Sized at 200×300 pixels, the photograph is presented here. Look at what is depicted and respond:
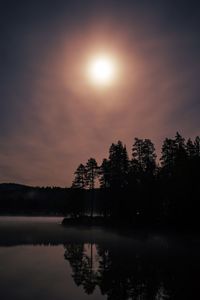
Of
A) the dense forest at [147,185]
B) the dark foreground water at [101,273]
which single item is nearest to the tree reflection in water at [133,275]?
the dark foreground water at [101,273]

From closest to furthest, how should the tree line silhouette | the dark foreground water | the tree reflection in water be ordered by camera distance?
the dark foreground water → the tree reflection in water → the tree line silhouette

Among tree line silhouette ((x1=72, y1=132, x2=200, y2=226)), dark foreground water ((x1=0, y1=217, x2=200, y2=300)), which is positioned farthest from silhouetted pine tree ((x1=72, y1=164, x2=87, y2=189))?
dark foreground water ((x1=0, y1=217, x2=200, y2=300))

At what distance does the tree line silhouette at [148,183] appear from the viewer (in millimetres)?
46562

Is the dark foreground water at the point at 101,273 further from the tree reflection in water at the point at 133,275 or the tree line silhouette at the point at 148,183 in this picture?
the tree line silhouette at the point at 148,183

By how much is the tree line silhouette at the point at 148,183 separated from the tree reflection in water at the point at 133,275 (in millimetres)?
22289

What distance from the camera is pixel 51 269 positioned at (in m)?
20.0

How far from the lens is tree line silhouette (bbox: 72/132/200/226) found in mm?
46562

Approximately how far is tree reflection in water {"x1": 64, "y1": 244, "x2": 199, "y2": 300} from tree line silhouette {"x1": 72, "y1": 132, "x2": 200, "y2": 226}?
73.1ft

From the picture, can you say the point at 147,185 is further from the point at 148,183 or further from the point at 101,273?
the point at 101,273

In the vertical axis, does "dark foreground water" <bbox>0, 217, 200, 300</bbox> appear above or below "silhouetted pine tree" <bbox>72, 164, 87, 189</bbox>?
below

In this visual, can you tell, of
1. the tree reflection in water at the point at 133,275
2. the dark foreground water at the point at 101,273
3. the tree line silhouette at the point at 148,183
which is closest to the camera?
the dark foreground water at the point at 101,273

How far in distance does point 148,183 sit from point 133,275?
123ft

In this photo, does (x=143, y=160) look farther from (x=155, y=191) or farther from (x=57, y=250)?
(x=57, y=250)

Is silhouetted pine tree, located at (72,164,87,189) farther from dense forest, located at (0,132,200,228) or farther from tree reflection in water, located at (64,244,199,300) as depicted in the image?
tree reflection in water, located at (64,244,199,300)
